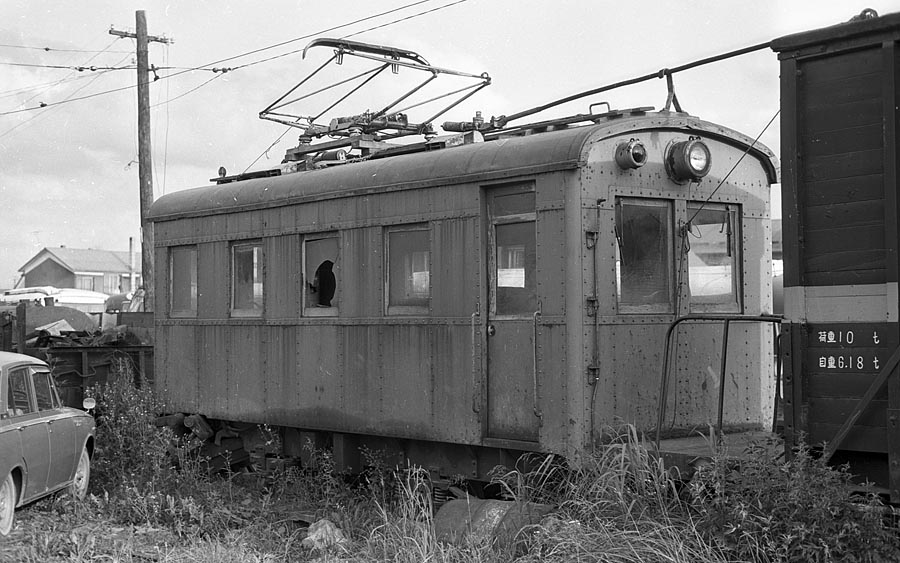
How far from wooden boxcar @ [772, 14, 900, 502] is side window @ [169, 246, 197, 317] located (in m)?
7.78

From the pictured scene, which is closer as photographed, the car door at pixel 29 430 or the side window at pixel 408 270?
the car door at pixel 29 430

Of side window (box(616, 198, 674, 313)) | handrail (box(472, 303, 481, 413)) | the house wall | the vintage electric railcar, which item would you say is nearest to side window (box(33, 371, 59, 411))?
the vintage electric railcar

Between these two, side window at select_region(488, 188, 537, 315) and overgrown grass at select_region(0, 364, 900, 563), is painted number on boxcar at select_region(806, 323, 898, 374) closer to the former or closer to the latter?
overgrown grass at select_region(0, 364, 900, 563)

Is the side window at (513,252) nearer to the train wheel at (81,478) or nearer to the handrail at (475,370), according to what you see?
the handrail at (475,370)

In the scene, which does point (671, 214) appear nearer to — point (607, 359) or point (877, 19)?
point (607, 359)

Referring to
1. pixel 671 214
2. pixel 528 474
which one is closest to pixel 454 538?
pixel 528 474

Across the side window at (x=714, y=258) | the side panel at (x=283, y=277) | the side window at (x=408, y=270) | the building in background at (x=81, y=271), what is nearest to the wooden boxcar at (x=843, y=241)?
the side window at (x=714, y=258)

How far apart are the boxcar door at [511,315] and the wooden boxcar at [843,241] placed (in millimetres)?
2535

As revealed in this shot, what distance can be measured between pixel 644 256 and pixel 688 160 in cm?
87

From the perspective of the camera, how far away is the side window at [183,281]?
1280 centimetres

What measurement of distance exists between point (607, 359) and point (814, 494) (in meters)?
2.57

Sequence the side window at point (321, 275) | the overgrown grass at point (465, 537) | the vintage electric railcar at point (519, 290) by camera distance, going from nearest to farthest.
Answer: the overgrown grass at point (465, 537), the vintage electric railcar at point (519, 290), the side window at point (321, 275)

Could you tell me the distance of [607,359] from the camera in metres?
8.67

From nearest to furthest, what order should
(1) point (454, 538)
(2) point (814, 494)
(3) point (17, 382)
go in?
(2) point (814, 494)
(1) point (454, 538)
(3) point (17, 382)
